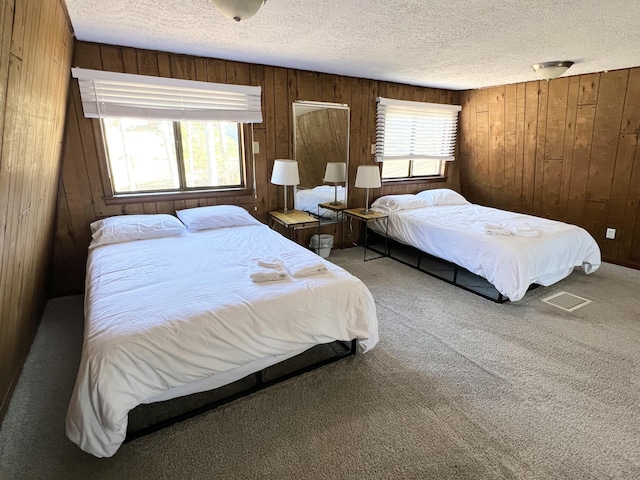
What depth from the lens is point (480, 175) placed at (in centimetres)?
504

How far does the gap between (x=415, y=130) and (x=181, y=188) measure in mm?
3272

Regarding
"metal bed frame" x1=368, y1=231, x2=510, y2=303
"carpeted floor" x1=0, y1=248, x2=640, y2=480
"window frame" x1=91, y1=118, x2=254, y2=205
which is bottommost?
"carpeted floor" x1=0, y1=248, x2=640, y2=480

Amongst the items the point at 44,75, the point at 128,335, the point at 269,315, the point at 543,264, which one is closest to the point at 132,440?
the point at 128,335

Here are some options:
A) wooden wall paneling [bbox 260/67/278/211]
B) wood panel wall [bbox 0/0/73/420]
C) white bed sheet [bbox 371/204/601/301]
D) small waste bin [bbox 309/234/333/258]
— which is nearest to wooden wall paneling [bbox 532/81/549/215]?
white bed sheet [bbox 371/204/601/301]

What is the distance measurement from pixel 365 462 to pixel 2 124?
81.2 inches

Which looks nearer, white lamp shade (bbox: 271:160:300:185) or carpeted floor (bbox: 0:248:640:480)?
carpeted floor (bbox: 0:248:640:480)

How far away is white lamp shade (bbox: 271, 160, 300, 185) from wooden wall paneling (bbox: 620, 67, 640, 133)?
3603 mm

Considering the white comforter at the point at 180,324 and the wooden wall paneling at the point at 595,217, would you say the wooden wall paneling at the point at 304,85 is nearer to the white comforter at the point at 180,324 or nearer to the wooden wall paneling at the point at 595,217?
the white comforter at the point at 180,324

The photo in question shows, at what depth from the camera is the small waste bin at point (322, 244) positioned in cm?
405

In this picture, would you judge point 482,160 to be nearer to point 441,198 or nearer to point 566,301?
point 441,198

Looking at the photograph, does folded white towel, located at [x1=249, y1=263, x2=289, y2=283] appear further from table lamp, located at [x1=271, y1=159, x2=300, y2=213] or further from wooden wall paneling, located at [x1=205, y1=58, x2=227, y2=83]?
wooden wall paneling, located at [x1=205, y1=58, x2=227, y2=83]

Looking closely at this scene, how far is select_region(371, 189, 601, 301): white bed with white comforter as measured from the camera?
2844 mm

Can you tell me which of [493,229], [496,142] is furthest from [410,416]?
[496,142]

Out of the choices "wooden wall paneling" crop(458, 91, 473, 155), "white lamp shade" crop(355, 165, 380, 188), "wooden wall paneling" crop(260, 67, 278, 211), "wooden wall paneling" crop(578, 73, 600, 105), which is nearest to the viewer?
"wooden wall paneling" crop(260, 67, 278, 211)
